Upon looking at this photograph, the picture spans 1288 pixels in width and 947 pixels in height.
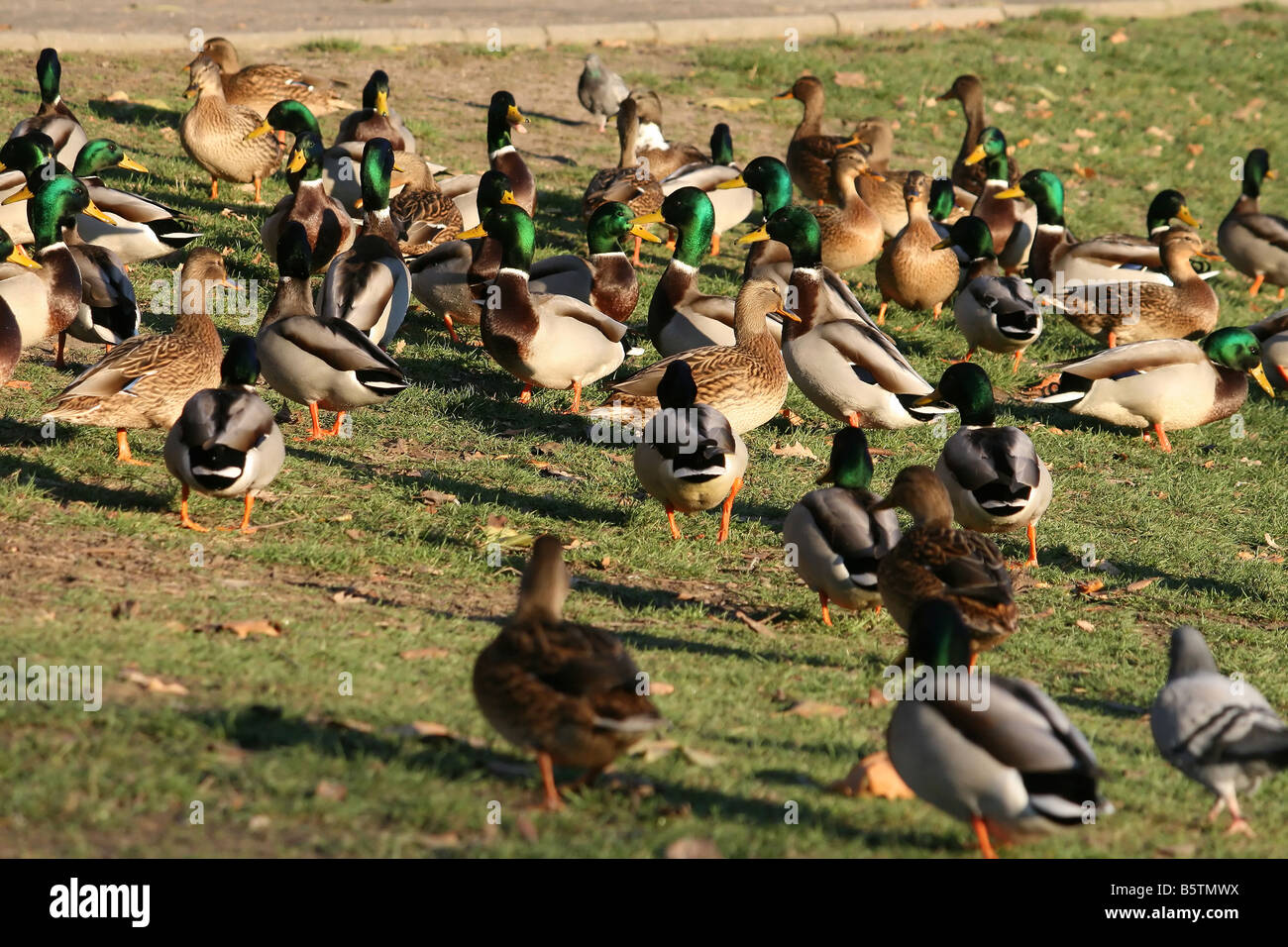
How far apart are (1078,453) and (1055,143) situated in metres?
8.33

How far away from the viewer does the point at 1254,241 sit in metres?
13.9

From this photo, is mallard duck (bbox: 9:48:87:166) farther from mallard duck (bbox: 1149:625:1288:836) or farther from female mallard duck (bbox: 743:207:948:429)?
mallard duck (bbox: 1149:625:1288:836)

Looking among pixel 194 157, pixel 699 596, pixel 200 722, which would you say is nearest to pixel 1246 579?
pixel 699 596

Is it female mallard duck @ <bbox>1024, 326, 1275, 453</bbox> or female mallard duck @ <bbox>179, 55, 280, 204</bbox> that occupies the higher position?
female mallard duck @ <bbox>179, 55, 280, 204</bbox>

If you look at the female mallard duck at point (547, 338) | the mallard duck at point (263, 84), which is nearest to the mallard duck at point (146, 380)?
the female mallard duck at point (547, 338)

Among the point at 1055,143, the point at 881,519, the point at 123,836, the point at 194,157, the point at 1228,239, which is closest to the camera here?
the point at 123,836

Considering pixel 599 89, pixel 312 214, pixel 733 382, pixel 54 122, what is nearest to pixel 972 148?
pixel 599 89

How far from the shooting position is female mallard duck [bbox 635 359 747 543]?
23.0ft

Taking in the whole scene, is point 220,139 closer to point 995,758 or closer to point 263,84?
point 263,84

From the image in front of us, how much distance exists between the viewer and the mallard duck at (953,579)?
5676mm

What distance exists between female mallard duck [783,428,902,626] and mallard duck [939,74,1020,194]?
26.3 ft

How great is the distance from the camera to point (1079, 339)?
12453mm

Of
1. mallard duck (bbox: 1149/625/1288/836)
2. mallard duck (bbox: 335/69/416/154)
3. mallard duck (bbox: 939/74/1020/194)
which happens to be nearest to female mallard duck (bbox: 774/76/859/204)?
mallard duck (bbox: 939/74/1020/194)

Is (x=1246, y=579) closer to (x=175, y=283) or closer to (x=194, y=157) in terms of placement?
(x=175, y=283)
